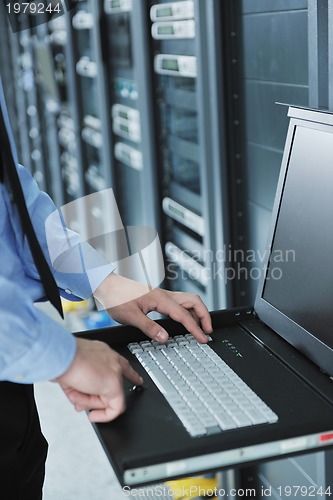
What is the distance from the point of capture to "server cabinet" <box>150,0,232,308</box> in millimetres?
2385

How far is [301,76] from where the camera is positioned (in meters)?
1.89

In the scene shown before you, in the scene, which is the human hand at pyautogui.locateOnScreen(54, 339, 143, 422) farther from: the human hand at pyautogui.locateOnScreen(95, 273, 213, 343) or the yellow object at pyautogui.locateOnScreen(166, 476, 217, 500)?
the yellow object at pyautogui.locateOnScreen(166, 476, 217, 500)

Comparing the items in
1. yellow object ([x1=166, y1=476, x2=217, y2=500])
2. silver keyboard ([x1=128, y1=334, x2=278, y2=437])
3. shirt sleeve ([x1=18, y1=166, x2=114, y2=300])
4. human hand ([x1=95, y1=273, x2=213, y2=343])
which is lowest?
yellow object ([x1=166, y1=476, x2=217, y2=500])

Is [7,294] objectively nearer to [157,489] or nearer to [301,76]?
[301,76]

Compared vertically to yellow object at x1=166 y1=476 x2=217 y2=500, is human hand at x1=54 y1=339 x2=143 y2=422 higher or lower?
higher

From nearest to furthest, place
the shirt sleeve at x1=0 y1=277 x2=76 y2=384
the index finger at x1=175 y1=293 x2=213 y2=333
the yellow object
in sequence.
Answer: the shirt sleeve at x1=0 y1=277 x2=76 y2=384 < the index finger at x1=175 y1=293 x2=213 y2=333 < the yellow object

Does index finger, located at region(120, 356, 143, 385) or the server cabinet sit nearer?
index finger, located at region(120, 356, 143, 385)

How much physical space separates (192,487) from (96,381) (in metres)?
1.65

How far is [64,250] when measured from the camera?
152 centimetres

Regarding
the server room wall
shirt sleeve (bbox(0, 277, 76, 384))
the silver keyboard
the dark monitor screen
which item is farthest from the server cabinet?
shirt sleeve (bbox(0, 277, 76, 384))

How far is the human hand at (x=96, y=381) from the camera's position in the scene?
1.06 metres

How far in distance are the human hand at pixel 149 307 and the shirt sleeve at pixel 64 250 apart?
1.3 inches

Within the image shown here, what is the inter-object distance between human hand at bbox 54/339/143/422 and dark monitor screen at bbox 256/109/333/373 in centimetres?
39

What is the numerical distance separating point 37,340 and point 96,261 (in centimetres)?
52
